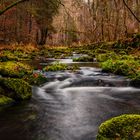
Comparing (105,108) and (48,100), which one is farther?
(48,100)

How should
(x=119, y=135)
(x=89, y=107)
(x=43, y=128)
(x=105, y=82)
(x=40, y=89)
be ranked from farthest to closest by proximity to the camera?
1. (x=105, y=82)
2. (x=40, y=89)
3. (x=89, y=107)
4. (x=43, y=128)
5. (x=119, y=135)

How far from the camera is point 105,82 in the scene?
37.0ft

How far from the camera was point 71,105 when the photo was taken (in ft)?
26.9

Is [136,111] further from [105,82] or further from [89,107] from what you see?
[105,82]

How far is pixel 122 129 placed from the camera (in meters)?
4.42

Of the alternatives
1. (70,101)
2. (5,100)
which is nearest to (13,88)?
(5,100)

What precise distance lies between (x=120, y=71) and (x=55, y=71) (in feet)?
10.1

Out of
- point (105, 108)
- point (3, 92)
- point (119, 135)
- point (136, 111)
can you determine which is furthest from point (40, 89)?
point (119, 135)

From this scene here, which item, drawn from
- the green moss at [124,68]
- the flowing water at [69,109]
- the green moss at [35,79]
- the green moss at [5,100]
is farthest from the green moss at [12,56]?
the green moss at [5,100]

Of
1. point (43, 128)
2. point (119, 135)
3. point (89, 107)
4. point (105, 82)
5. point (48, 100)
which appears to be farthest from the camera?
point (105, 82)

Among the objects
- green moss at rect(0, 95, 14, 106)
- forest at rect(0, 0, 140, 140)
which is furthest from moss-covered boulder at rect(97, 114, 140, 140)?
green moss at rect(0, 95, 14, 106)

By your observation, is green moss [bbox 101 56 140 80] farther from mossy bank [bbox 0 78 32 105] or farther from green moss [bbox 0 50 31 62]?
green moss [bbox 0 50 31 62]

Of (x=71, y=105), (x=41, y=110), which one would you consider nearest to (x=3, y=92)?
(x=41, y=110)

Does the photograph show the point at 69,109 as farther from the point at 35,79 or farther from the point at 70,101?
the point at 35,79
